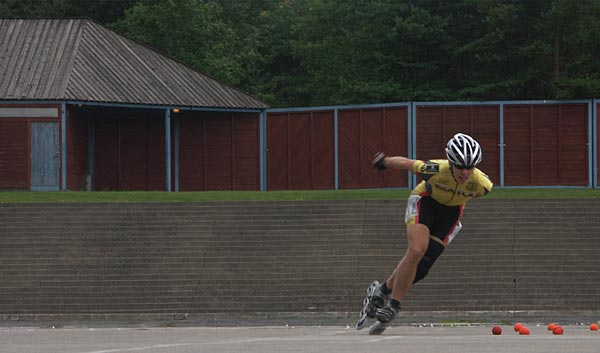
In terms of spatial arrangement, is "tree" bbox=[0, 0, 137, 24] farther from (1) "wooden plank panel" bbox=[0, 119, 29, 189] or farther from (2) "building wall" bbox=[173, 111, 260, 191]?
(1) "wooden plank panel" bbox=[0, 119, 29, 189]

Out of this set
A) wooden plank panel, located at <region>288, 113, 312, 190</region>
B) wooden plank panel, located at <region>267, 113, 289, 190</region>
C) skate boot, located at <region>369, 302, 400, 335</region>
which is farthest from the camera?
wooden plank panel, located at <region>267, 113, 289, 190</region>

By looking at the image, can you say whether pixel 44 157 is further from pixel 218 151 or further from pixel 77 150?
pixel 218 151

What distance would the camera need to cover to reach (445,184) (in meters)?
13.1

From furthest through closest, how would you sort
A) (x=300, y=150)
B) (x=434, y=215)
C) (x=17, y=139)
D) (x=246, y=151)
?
(x=246, y=151) < (x=300, y=150) < (x=17, y=139) < (x=434, y=215)

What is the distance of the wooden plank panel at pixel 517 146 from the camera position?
39.2m

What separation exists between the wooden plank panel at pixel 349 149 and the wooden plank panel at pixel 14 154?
992cm

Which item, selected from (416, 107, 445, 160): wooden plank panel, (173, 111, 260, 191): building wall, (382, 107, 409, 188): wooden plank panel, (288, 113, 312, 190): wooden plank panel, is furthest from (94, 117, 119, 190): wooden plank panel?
(416, 107, 445, 160): wooden plank panel

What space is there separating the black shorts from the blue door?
26320 millimetres

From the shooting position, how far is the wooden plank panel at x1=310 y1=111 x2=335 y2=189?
41281 millimetres

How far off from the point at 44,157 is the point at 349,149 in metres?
9.63

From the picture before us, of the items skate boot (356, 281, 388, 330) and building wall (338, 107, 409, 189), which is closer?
skate boot (356, 281, 388, 330)

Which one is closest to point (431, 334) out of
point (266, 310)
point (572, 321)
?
point (572, 321)

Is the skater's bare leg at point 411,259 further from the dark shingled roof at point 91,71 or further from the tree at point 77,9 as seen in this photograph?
the tree at point 77,9

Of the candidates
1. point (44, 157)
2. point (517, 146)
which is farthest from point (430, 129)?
point (44, 157)
